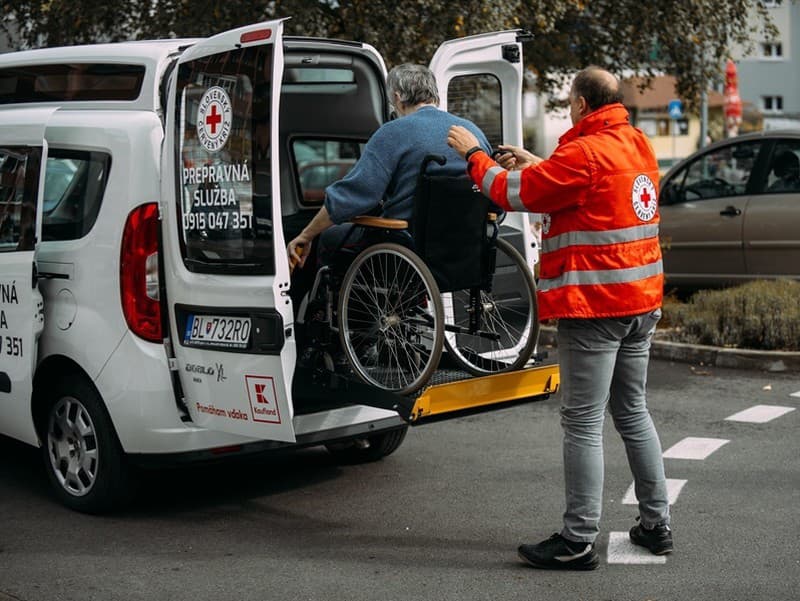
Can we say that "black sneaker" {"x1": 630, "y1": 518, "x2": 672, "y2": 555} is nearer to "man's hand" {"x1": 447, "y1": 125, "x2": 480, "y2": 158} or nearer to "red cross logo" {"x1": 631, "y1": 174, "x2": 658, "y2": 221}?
"red cross logo" {"x1": 631, "y1": 174, "x2": 658, "y2": 221}

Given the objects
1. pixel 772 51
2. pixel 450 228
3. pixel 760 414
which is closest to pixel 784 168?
pixel 760 414

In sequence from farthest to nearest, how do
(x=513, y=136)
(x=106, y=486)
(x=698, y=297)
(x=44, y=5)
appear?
(x=44, y=5) < (x=698, y=297) < (x=513, y=136) < (x=106, y=486)

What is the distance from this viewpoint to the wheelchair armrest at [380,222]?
5.25 metres

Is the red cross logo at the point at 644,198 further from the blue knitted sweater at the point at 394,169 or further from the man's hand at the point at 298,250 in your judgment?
the man's hand at the point at 298,250

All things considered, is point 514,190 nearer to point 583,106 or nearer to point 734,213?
point 583,106

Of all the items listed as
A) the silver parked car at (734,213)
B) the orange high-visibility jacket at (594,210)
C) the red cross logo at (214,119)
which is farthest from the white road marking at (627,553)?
the silver parked car at (734,213)

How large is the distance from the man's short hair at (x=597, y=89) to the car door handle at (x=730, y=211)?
703 centimetres

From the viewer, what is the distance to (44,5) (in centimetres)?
1313

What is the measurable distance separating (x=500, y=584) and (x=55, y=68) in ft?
10.3

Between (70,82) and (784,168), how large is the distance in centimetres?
736

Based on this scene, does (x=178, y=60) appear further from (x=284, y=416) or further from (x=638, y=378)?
(x=638, y=378)

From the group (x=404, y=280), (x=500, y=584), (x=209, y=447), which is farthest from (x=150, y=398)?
(x=500, y=584)

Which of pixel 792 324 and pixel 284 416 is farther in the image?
pixel 792 324

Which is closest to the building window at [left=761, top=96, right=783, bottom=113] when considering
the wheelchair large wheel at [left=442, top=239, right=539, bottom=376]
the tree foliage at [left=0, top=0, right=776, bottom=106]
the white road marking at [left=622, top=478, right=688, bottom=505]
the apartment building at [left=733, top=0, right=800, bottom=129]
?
the apartment building at [left=733, top=0, right=800, bottom=129]
